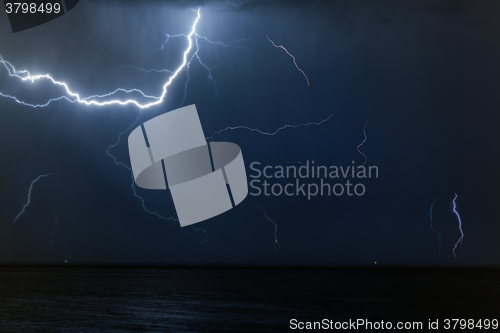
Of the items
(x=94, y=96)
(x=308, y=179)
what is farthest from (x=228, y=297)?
(x=94, y=96)

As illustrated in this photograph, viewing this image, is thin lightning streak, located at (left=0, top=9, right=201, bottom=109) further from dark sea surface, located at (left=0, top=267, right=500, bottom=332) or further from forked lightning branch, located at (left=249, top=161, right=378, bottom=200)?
dark sea surface, located at (left=0, top=267, right=500, bottom=332)

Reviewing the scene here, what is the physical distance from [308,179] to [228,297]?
1.36 metres

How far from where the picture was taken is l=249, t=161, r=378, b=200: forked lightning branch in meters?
3.03

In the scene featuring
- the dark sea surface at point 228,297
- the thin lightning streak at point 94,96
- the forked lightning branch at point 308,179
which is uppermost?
the thin lightning streak at point 94,96

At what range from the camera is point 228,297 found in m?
2.00

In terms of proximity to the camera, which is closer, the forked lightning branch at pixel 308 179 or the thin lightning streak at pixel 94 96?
the forked lightning branch at pixel 308 179

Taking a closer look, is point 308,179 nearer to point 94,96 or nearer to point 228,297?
point 228,297

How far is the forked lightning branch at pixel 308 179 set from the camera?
303cm

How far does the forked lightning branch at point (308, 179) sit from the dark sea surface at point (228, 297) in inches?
25.0

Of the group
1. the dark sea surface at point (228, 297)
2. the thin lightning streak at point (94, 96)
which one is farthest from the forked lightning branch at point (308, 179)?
the thin lightning streak at point (94, 96)

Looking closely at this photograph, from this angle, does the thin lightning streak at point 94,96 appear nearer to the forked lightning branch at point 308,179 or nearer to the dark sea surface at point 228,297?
the forked lightning branch at point 308,179

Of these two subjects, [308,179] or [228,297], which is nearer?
[228,297]

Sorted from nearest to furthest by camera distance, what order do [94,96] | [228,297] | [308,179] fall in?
[228,297], [308,179], [94,96]

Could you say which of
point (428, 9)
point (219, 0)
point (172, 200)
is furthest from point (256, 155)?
point (428, 9)
